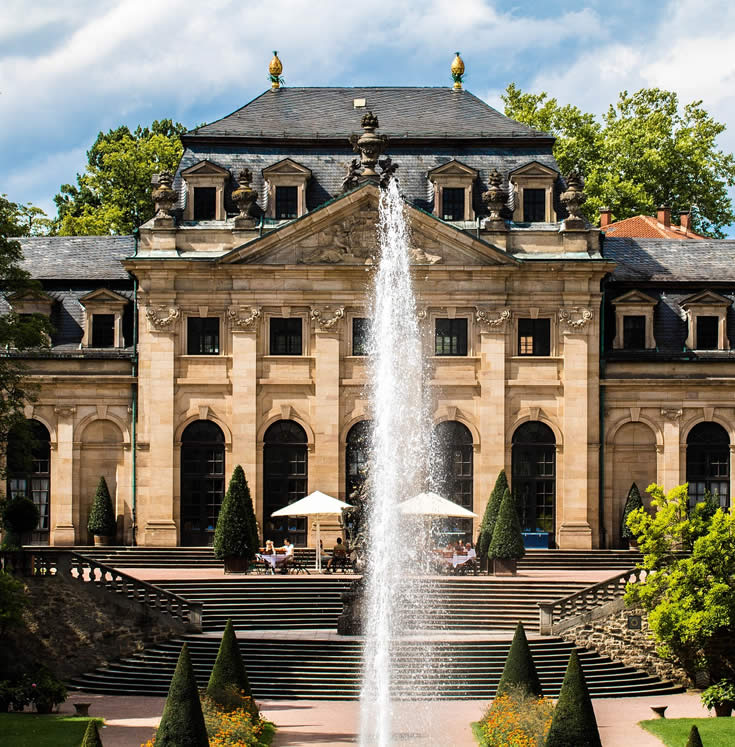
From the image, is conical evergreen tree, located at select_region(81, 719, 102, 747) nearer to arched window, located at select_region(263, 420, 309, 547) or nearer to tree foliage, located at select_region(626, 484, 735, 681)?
tree foliage, located at select_region(626, 484, 735, 681)

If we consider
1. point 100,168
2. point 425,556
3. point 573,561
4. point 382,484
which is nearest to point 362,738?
point 382,484

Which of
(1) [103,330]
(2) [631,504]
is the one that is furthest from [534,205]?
(1) [103,330]

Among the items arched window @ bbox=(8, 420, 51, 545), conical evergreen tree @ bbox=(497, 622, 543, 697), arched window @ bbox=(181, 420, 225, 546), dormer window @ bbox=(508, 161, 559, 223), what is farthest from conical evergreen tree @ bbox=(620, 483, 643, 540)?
conical evergreen tree @ bbox=(497, 622, 543, 697)

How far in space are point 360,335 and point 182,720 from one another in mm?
28746

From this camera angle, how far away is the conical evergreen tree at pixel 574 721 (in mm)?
27672

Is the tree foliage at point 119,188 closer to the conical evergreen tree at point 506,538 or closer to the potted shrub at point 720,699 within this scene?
the conical evergreen tree at point 506,538

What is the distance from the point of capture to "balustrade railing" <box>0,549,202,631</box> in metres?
41.6

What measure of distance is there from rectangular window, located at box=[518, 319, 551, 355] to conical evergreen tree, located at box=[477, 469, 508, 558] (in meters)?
7.05

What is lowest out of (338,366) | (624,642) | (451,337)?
(624,642)

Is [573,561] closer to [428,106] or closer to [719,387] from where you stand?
[719,387]

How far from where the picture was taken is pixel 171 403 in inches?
2149

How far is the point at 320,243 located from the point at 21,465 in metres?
17.8

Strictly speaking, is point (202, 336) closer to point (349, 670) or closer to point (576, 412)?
point (576, 412)

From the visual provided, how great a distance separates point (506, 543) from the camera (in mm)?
46969
